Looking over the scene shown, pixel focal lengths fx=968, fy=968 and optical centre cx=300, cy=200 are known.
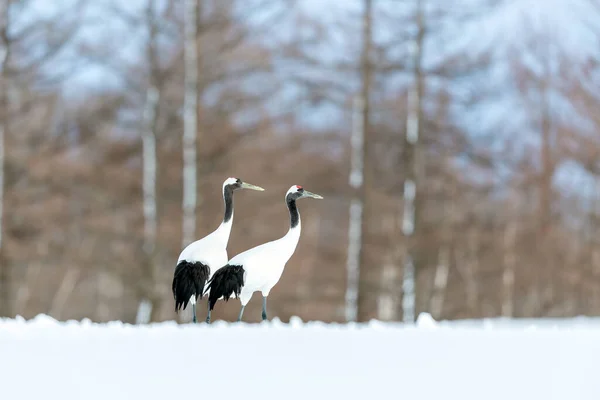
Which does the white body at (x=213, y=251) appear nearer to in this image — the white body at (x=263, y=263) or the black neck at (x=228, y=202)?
the black neck at (x=228, y=202)

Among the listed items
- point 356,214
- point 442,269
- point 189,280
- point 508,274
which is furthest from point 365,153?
point 442,269

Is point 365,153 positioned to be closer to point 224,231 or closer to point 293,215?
point 293,215

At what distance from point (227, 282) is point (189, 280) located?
36cm

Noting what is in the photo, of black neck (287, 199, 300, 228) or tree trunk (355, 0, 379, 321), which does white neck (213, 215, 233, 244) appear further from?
tree trunk (355, 0, 379, 321)

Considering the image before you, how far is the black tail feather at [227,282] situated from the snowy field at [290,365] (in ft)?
3.89

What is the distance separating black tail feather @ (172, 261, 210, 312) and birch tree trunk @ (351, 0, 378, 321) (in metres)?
8.95

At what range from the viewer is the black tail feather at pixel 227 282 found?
682cm

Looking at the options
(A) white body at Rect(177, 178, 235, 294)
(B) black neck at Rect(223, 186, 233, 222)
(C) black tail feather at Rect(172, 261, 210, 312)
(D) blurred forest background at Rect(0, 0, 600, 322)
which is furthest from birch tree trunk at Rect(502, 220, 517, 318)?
(C) black tail feather at Rect(172, 261, 210, 312)

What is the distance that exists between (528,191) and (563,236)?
2.08 m

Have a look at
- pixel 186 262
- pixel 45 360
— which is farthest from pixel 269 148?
pixel 45 360

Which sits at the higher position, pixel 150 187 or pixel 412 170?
pixel 412 170

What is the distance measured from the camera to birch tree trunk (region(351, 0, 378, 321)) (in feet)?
52.2

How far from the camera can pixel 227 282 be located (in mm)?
6844

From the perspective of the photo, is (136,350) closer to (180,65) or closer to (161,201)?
(180,65)
